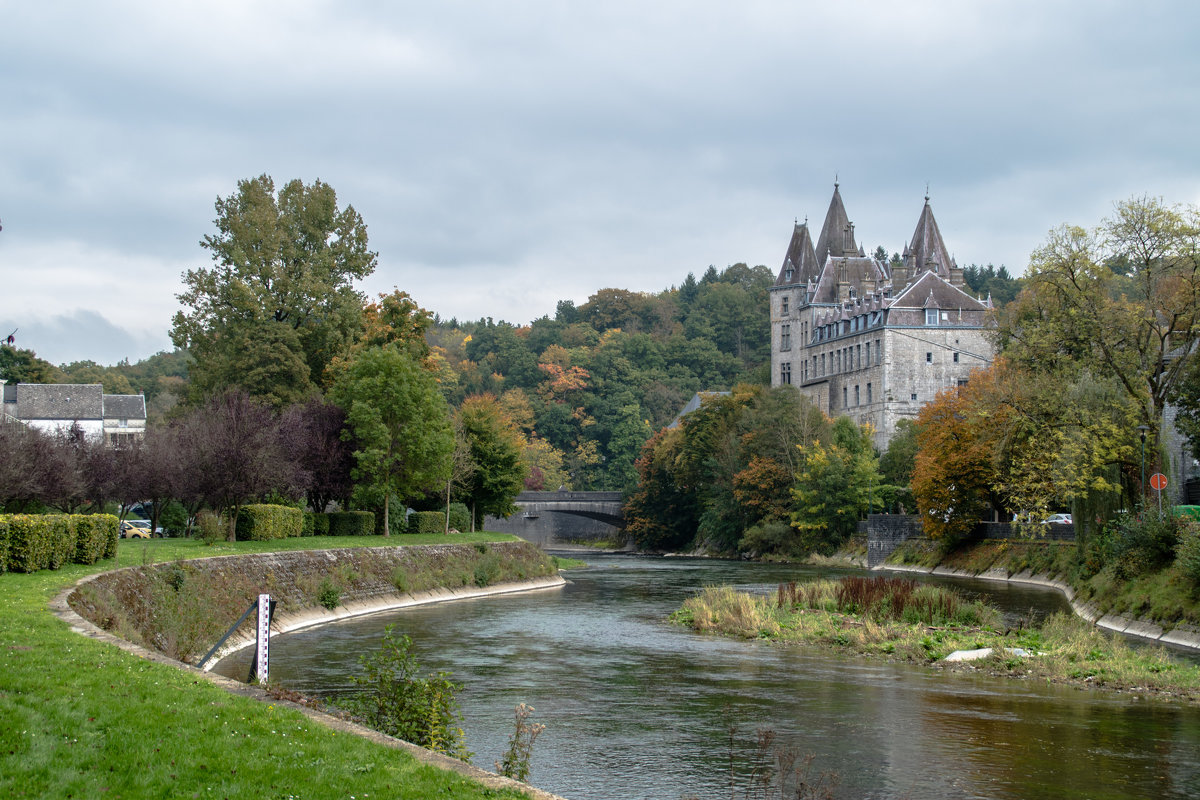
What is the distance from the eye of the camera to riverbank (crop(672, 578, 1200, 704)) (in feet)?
73.9

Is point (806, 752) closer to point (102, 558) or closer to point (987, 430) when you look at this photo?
point (102, 558)

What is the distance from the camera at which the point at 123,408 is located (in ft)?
371

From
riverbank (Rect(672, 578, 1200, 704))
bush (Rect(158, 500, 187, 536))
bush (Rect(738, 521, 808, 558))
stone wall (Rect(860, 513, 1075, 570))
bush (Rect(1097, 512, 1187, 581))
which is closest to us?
riverbank (Rect(672, 578, 1200, 704))

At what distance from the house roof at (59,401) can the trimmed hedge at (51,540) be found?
78393 mm

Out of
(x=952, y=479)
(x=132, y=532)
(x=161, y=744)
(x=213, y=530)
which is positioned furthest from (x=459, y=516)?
(x=161, y=744)

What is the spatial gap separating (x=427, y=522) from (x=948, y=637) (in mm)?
36411

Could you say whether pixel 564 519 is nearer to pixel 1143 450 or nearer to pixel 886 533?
pixel 886 533

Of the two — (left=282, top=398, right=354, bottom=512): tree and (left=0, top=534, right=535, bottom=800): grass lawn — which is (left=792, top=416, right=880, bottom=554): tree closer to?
(left=282, top=398, right=354, bottom=512): tree

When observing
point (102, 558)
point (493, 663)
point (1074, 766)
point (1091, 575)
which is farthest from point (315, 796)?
point (1091, 575)

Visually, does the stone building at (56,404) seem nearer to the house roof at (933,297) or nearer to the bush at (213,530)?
the bush at (213,530)

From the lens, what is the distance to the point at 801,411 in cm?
8481

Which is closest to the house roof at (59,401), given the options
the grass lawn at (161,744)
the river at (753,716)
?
the river at (753,716)

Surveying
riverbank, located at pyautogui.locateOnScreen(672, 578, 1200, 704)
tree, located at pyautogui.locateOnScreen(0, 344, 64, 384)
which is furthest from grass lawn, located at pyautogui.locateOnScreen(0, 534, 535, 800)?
tree, located at pyautogui.locateOnScreen(0, 344, 64, 384)

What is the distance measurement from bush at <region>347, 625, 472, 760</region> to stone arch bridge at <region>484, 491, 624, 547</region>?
84.1 metres
